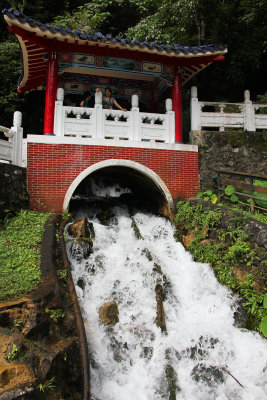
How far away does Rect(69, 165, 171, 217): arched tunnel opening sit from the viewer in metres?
9.71

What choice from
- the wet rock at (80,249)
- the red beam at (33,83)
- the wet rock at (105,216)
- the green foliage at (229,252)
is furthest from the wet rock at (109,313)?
the red beam at (33,83)

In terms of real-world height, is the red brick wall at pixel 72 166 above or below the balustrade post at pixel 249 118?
below

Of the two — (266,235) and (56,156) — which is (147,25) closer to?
(56,156)

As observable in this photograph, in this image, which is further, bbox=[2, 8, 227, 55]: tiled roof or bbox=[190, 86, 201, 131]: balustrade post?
bbox=[190, 86, 201, 131]: balustrade post

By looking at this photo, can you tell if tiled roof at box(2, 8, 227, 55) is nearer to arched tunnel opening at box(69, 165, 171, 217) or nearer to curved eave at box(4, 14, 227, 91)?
curved eave at box(4, 14, 227, 91)

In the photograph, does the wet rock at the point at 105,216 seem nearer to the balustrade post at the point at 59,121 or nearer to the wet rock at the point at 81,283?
the balustrade post at the point at 59,121

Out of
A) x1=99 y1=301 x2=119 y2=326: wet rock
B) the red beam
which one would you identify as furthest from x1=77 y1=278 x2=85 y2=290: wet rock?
the red beam

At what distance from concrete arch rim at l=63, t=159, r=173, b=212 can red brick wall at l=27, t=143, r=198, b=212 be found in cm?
9

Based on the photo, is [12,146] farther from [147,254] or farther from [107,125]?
[147,254]

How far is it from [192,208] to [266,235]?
2.61m

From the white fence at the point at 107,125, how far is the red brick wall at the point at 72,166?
38 centimetres

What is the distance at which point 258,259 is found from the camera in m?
5.82

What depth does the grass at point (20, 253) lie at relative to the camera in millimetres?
4495

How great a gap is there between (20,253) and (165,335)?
2.97 m
